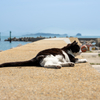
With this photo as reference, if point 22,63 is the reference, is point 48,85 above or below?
below

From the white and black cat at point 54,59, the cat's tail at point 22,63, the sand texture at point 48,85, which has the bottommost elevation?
the sand texture at point 48,85

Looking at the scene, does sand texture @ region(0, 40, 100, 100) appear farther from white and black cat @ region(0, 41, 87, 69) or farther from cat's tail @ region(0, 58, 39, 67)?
cat's tail @ region(0, 58, 39, 67)

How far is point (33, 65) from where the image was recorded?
558cm

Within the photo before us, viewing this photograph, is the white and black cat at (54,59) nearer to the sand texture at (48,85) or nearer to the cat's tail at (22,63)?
the cat's tail at (22,63)

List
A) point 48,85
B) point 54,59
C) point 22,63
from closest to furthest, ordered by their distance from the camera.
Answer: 1. point 48,85
2. point 54,59
3. point 22,63

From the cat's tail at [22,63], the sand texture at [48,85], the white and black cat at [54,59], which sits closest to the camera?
the sand texture at [48,85]

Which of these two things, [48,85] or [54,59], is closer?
[48,85]

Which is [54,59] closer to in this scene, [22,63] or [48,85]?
[22,63]

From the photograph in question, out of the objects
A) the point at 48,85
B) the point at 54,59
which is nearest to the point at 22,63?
the point at 54,59

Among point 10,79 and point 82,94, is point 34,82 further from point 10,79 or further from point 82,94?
point 82,94

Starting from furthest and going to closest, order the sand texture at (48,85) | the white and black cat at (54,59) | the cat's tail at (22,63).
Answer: the cat's tail at (22,63), the white and black cat at (54,59), the sand texture at (48,85)

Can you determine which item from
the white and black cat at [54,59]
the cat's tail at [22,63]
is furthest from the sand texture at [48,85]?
the cat's tail at [22,63]

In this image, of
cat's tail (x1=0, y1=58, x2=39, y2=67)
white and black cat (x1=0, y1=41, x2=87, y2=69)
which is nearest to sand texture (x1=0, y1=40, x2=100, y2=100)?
white and black cat (x1=0, y1=41, x2=87, y2=69)

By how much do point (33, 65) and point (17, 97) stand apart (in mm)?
2543
